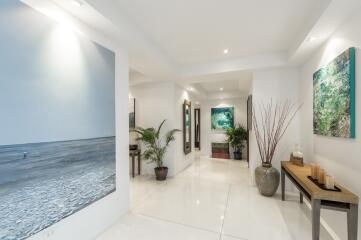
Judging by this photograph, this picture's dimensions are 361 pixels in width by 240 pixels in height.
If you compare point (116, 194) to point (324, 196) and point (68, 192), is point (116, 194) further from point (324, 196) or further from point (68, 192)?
point (324, 196)

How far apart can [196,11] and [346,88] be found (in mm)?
2015

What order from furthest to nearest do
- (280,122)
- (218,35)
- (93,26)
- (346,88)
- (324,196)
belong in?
1. (280,122)
2. (218,35)
3. (93,26)
4. (346,88)
5. (324,196)

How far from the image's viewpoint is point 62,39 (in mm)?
1809

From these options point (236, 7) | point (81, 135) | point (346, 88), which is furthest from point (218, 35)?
point (81, 135)

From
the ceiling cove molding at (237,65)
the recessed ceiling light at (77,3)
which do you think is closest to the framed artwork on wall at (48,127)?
the recessed ceiling light at (77,3)

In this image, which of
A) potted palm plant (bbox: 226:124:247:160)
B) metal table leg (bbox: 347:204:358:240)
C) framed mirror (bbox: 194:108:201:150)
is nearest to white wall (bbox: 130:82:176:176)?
potted palm plant (bbox: 226:124:247:160)

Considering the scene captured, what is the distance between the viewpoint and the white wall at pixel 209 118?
729 cm

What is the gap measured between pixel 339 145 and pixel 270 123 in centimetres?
166

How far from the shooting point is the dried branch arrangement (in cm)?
354

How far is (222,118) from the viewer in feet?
24.5

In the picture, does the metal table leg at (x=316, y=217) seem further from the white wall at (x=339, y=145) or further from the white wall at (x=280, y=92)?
the white wall at (x=280, y=92)

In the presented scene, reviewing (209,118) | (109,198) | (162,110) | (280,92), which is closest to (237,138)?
(209,118)

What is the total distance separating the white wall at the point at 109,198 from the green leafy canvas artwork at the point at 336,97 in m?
2.91

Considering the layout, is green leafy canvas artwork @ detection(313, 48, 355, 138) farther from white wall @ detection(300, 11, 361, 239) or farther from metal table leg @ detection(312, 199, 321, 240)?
metal table leg @ detection(312, 199, 321, 240)
